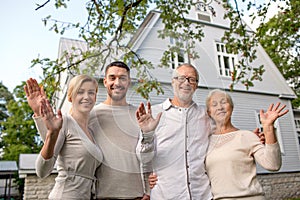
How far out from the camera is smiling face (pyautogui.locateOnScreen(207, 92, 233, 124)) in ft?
5.66

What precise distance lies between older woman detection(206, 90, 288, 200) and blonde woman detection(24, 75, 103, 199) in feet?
2.45

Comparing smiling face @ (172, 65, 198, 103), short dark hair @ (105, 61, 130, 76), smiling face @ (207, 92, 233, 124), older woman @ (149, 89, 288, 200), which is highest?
short dark hair @ (105, 61, 130, 76)

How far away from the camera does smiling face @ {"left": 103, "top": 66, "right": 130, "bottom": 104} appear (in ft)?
5.30

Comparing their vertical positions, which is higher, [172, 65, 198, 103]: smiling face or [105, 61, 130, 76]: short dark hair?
Result: [105, 61, 130, 76]: short dark hair

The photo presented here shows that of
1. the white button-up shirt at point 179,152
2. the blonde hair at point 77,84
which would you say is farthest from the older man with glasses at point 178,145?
the blonde hair at point 77,84

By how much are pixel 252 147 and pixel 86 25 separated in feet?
11.5

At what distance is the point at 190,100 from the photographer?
1.70 metres

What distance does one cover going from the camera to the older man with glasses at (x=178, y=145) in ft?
5.59

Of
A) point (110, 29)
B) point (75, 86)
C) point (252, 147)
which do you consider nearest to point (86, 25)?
point (110, 29)

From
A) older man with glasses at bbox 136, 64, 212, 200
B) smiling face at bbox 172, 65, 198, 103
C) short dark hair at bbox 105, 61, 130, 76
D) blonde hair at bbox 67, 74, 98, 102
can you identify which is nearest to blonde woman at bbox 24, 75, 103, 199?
blonde hair at bbox 67, 74, 98, 102

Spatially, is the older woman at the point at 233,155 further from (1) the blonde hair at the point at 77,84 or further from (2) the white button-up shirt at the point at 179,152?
(1) the blonde hair at the point at 77,84

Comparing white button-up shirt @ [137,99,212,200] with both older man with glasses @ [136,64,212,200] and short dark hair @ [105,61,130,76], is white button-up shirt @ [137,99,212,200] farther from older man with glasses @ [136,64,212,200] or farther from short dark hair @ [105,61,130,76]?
short dark hair @ [105,61,130,76]

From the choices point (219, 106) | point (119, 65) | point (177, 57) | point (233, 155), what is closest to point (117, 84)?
point (119, 65)

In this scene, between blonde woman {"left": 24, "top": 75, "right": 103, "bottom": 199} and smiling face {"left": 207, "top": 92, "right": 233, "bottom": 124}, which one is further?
smiling face {"left": 207, "top": 92, "right": 233, "bottom": 124}
